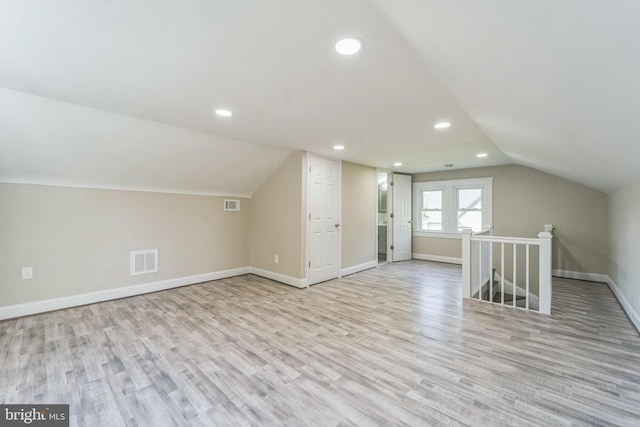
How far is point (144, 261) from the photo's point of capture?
12.9ft

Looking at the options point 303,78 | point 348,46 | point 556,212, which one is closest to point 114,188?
point 303,78

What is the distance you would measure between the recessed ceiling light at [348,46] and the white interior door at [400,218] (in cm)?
502

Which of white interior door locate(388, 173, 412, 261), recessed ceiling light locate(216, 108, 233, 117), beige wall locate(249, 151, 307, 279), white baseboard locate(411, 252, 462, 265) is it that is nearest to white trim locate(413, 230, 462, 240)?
white interior door locate(388, 173, 412, 261)

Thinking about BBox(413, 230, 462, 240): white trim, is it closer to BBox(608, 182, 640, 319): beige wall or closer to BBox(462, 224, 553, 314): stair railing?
BBox(462, 224, 553, 314): stair railing

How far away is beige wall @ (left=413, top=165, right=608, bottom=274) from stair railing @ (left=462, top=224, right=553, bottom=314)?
350 millimetres

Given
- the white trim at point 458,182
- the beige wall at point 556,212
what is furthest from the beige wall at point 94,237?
the beige wall at point 556,212

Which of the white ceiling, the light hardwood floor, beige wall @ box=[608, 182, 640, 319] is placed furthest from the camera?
beige wall @ box=[608, 182, 640, 319]

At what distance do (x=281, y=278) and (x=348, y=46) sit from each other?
3.72m

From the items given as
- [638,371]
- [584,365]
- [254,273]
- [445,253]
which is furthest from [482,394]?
[445,253]

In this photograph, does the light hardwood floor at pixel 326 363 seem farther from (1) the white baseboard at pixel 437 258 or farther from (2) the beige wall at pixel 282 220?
(1) the white baseboard at pixel 437 258

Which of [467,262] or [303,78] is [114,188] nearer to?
[303,78]

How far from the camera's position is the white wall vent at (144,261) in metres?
3.84

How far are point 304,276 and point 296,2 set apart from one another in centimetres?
359

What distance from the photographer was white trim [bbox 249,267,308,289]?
4223 millimetres
